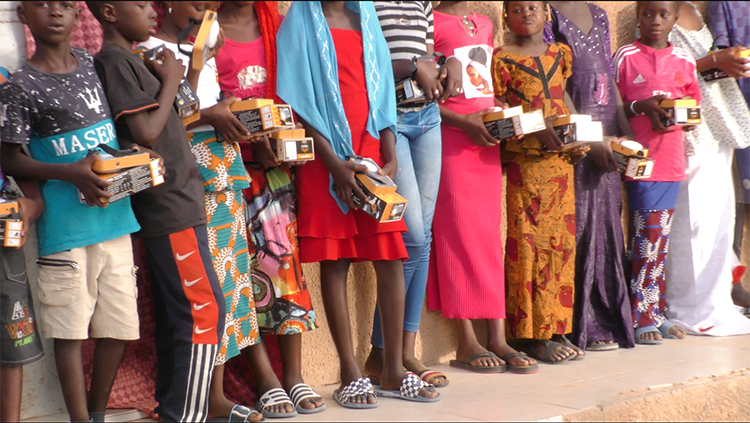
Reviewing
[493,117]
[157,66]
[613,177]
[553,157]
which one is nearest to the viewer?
[157,66]

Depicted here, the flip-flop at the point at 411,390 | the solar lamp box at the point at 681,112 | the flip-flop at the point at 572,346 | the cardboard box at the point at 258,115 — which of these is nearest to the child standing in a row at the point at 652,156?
the solar lamp box at the point at 681,112

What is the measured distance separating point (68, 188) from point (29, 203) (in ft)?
0.43

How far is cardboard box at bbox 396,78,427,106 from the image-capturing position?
3.44 meters

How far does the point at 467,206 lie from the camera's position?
3895mm

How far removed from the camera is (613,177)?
450 cm

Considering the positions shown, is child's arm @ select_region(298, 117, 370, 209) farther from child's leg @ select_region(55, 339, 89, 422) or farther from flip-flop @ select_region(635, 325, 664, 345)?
flip-flop @ select_region(635, 325, 664, 345)

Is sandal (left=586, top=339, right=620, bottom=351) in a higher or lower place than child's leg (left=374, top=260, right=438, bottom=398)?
lower

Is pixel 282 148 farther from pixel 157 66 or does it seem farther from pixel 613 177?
pixel 613 177

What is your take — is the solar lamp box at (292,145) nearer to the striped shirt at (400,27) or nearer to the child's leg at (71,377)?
the striped shirt at (400,27)

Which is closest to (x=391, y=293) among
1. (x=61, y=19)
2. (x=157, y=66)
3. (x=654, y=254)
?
(x=157, y=66)

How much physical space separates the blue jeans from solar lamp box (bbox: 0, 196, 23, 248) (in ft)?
5.15

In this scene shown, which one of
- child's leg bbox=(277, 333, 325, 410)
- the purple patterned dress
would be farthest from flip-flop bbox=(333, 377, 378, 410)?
the purple patterned dress

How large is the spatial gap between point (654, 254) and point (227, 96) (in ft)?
8.99

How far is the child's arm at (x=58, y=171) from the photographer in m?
2.51
